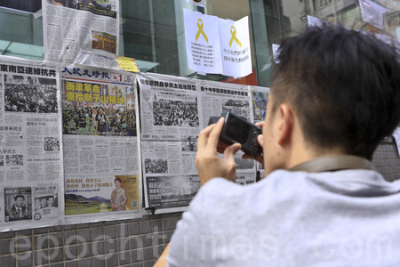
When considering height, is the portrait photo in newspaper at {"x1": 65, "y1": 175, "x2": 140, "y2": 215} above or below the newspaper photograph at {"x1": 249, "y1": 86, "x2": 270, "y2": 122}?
below

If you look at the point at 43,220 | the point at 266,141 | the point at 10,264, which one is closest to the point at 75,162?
the point at 43,220

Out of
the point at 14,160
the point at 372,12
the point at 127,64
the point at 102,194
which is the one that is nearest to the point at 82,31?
the point at 127,64

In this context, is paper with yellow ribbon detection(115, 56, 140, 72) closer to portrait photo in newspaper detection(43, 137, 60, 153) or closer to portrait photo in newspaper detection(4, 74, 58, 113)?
portrait photo in newspaper detection(4, 74, 58, 113)

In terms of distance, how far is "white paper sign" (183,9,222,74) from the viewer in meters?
1.82

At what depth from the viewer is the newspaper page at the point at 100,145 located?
141cm

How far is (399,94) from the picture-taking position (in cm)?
53

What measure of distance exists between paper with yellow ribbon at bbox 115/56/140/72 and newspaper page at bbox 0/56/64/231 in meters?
0.32

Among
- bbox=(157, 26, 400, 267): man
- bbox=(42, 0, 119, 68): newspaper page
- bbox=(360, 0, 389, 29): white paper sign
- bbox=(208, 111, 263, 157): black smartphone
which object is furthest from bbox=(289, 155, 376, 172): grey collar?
bbox=(360, 0, 389, 29): white paper sign

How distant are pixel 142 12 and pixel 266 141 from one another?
1.44 metres

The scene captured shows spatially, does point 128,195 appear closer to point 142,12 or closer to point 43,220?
point 43,220

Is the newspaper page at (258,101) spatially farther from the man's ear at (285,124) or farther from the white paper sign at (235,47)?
the man's ear at (285,124)

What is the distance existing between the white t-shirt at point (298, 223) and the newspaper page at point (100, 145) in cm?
108

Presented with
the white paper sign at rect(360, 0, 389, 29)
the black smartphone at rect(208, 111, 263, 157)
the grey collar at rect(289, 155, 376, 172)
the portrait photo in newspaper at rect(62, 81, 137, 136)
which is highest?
the white paper sign at rect(360, 0, 389, 29)

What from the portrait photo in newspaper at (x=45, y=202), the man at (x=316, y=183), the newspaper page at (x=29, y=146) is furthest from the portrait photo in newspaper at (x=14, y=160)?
the man at (x=316, y=183)
